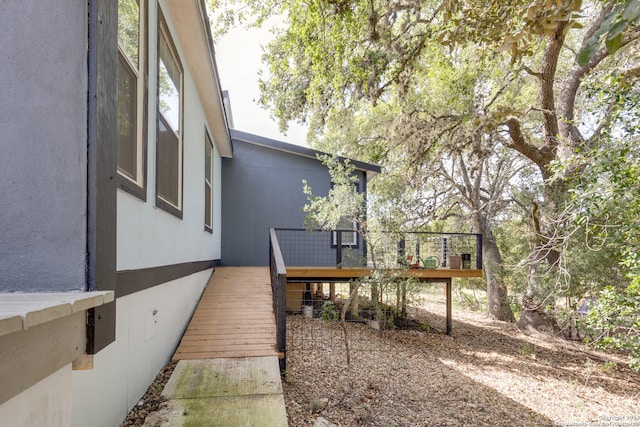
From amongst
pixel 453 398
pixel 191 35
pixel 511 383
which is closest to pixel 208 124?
pixel 191 35

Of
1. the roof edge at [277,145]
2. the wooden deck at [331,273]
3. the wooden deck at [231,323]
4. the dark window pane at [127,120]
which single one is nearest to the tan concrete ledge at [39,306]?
the dark window pane at [127,120]

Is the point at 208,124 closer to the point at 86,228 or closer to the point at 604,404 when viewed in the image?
the point at 86,228

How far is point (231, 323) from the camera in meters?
4.55

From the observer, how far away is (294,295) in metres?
9.48

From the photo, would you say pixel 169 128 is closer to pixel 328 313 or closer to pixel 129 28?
pixel 129 28

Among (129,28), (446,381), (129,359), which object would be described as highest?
(129,28)

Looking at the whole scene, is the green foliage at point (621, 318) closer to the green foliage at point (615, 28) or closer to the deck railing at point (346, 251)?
the deck railing at point (346, 251)

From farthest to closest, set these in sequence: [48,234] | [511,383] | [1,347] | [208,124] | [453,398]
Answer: [208,124]
[511,383]
[453,398]
[48,234]
[1,347]

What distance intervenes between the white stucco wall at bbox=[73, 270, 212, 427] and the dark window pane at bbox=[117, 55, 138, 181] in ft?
3.09

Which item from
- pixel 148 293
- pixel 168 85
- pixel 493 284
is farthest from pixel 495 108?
pixel 148 293

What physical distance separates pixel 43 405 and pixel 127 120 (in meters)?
1.94

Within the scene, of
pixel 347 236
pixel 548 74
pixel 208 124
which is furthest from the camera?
pixel 347 236

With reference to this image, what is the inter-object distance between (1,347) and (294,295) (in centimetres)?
884

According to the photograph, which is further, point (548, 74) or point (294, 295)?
point (294, 295)
